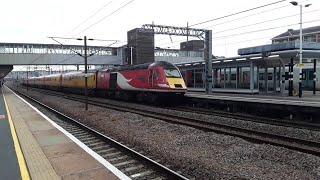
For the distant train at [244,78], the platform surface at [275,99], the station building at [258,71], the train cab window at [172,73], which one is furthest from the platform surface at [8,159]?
the distant train at [244,78]

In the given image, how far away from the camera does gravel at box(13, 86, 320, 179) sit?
24.7 feet

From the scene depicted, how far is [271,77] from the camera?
34750 millimetres

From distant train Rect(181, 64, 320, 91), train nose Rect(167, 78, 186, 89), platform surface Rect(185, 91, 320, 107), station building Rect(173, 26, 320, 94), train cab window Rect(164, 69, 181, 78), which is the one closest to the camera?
platform surface Rect(185, 91, 320, 107)

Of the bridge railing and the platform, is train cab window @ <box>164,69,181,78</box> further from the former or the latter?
the bridge railing

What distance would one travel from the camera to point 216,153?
9453 millimetres

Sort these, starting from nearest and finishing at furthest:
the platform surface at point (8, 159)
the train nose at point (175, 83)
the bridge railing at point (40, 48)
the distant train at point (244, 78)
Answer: the platform surface at point (8, 159) → the train nose at point (175, 83) → the distant train at point (244, 78) → the bridge railing at point (40, 48)

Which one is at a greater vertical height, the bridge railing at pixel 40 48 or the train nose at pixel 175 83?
the bridge railing at pixel 40 48

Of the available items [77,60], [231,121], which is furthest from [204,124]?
[77,60]

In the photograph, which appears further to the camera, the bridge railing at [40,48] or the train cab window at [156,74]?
the bridge railing at [40,48]

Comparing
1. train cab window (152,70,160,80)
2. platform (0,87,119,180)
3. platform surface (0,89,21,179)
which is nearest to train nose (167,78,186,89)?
train cab window (152,70,160,80)

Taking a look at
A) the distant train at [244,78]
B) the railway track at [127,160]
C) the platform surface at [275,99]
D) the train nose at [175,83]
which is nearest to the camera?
the railway track at [127,160]

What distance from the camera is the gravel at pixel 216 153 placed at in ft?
24.7

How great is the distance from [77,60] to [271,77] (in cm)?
4985

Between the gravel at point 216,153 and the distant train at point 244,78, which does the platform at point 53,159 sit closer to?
the gravel at point 216,153
